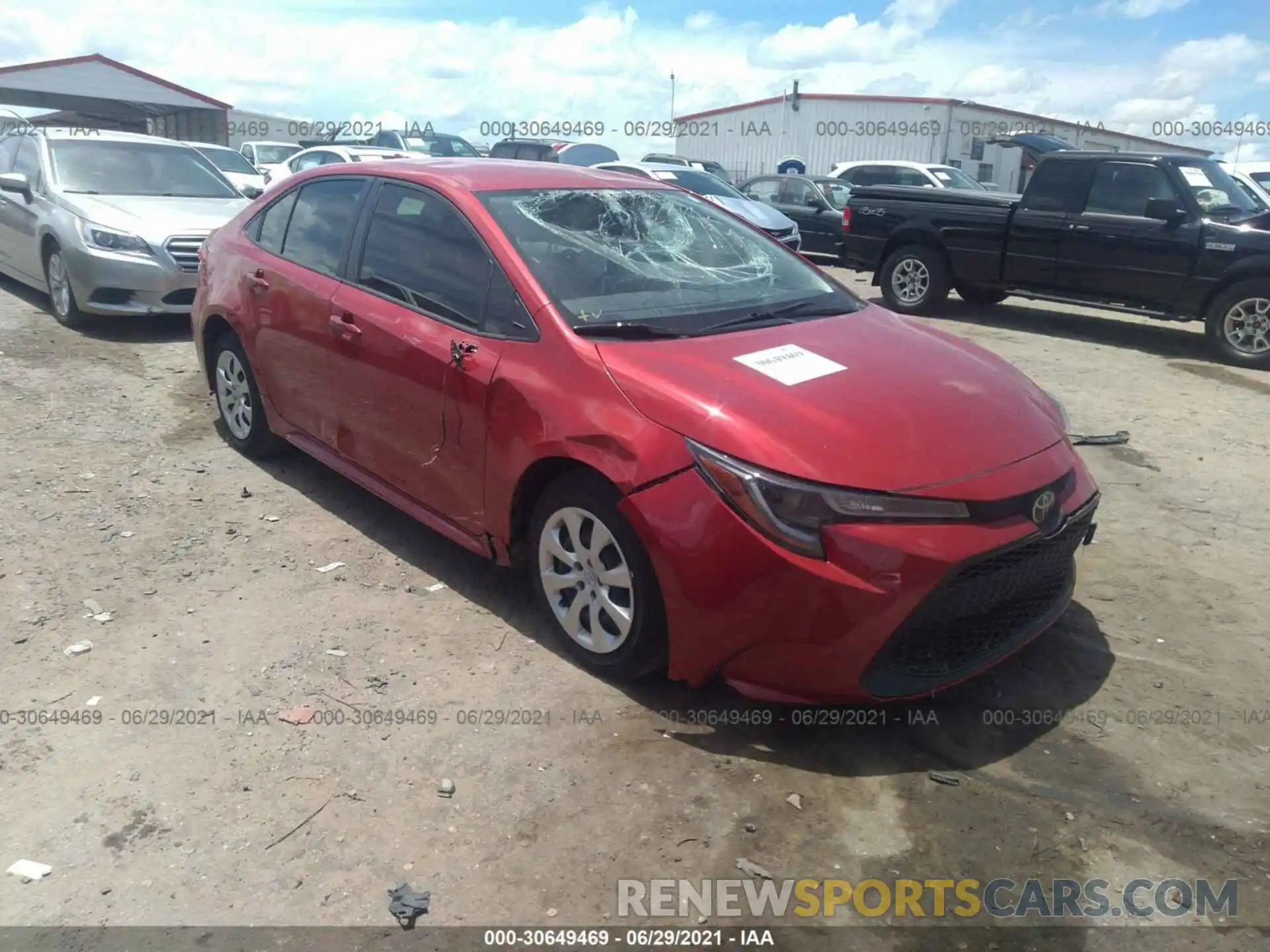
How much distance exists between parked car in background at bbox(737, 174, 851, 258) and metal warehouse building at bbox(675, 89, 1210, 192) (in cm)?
1418

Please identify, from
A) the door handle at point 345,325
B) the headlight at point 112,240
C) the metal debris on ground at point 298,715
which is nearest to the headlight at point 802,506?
the metal debris on ground at point 298,715

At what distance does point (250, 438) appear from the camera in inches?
219

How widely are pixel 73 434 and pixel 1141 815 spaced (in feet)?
19.0

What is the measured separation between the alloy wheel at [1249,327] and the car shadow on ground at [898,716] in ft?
20.9

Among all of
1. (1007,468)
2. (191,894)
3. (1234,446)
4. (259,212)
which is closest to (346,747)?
(191,894)

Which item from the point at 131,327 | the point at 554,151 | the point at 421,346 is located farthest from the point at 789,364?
the point at 554,151

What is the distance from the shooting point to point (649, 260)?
4102 mm

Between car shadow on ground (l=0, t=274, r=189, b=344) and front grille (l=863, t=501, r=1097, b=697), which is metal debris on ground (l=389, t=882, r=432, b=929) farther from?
car shadow on ground (l=0, t=274, r=189, b=344)

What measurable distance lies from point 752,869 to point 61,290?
817 centimetres

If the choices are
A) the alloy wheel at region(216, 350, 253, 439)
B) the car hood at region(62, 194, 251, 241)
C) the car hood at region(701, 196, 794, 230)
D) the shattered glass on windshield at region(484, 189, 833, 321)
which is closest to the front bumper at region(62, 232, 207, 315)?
the car hood at region(62, 194, 251, 241)

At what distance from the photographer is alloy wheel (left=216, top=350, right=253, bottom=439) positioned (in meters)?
5.47

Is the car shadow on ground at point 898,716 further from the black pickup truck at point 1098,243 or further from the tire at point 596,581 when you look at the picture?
the black pickup truck at point 1098,243

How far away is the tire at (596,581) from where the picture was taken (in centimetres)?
325

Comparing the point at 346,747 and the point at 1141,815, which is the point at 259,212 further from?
the point at 1141,815
